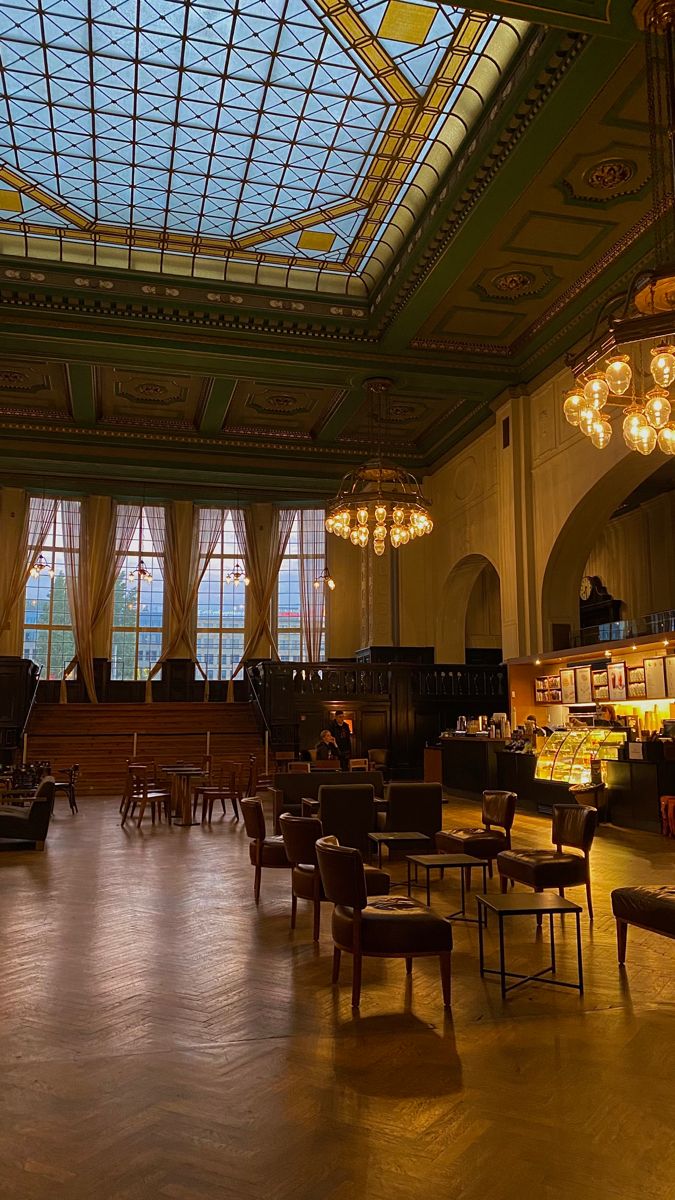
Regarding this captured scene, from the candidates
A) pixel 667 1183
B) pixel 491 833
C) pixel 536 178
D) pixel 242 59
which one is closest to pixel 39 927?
pixel 491 833

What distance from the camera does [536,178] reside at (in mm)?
9305

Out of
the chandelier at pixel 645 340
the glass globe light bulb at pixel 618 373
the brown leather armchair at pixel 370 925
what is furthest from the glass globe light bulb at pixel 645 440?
the brown leather armchair at pixel 370 925

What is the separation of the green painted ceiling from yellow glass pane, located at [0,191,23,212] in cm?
64

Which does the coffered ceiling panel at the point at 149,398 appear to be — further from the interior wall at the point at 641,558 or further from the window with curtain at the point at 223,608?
the interior wall at the point at 641,558

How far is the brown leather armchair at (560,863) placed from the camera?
5508mm

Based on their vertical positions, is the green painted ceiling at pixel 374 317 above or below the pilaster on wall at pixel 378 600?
above

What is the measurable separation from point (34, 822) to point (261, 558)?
41.3 ft

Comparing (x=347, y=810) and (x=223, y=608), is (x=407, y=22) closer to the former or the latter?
(x=347, y=810)

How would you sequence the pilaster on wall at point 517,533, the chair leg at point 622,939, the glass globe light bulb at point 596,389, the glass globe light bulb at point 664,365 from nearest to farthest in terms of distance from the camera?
the chair leg at point 622,939 → the glass globe light bulb at point 664,365 → the glass globe light bulb at point 596,389 → the pilaster on wall at point 517,533

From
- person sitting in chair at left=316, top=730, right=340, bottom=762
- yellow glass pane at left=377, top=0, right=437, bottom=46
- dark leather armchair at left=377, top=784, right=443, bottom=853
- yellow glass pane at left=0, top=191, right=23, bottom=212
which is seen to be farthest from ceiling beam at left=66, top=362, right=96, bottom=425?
dark leather armchair at left=377, top=784, right=443, bottom=853

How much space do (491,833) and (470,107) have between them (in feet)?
23.3

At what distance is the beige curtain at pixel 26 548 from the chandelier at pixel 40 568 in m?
0.11

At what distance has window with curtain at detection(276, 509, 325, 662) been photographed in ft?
68.5

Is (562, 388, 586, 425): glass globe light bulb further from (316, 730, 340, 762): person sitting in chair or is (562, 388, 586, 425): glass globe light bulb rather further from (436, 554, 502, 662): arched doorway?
(436, 554, 502, 662): arched doorway
